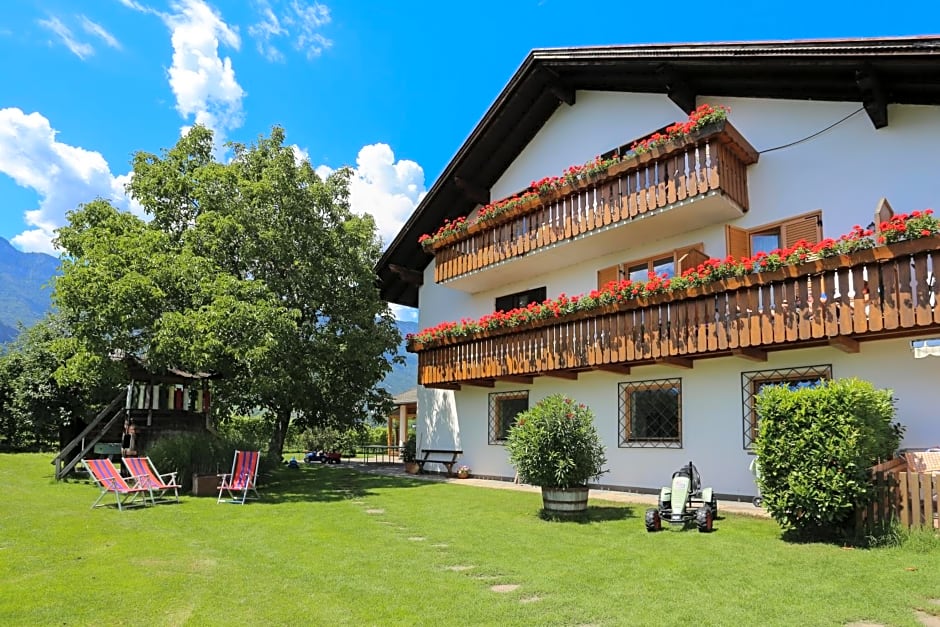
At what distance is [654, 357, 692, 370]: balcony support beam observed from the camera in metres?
12.6

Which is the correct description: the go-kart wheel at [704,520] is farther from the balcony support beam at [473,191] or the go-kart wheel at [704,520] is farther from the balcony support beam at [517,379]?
the balcony support beam at [473,191]

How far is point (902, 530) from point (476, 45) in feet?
55.0

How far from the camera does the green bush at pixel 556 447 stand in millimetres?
9875

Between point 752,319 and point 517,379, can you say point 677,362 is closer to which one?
point 752,319

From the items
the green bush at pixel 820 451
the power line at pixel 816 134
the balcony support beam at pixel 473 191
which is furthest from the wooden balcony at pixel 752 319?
the balcony support beam at pixel 473 191

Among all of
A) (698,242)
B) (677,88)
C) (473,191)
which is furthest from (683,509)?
(473,191)

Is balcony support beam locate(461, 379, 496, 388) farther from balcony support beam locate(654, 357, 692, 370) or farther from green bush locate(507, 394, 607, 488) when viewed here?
green bush locate(507, 394, 607, 488)

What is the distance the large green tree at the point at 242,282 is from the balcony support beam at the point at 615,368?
6.98 meters

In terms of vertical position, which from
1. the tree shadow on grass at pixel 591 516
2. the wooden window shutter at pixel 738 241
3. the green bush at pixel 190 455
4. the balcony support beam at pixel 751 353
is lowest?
the tree shadow on grass at pixel 591 516

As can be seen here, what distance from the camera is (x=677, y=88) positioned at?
1405 centimetres

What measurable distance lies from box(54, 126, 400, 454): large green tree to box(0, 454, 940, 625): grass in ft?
14.7

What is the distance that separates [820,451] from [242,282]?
11953mm

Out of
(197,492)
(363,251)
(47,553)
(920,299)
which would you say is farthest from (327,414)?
(920,299)

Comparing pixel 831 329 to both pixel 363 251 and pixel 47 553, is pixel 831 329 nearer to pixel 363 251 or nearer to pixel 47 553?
pixel 47 553
